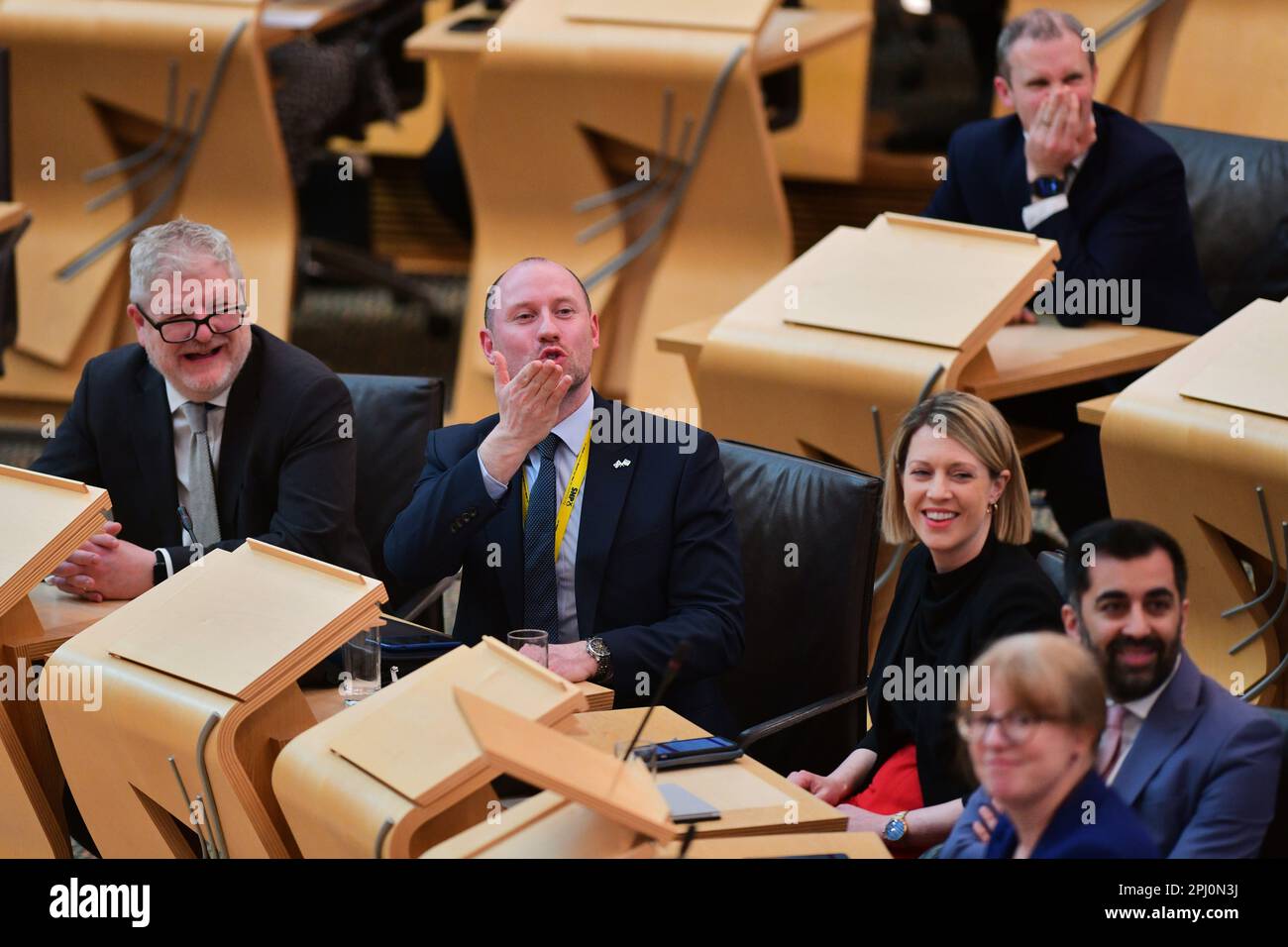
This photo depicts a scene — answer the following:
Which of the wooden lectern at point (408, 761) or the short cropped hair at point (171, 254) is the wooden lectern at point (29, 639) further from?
the wooden lectern at point (408, 761)

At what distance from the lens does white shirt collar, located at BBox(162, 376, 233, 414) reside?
11.8ft

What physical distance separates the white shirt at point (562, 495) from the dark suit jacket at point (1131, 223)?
1628mm

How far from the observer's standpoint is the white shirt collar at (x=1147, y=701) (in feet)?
8.00

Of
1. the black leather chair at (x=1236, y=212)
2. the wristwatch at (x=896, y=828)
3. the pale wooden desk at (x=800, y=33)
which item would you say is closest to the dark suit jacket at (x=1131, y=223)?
the black leather chair at (x=1236, y=212)

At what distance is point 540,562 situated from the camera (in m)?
3.29

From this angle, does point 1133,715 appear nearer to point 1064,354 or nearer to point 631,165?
point 1064,354

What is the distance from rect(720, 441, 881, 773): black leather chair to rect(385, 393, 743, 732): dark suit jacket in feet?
0.56

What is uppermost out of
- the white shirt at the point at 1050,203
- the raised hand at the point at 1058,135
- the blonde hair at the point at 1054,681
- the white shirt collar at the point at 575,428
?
the raised hand at the point at 1058,135

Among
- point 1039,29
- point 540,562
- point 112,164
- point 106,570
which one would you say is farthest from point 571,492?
point 112,164

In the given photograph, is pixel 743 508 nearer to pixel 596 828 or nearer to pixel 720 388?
pixel 720 388

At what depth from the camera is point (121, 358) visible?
146 inches

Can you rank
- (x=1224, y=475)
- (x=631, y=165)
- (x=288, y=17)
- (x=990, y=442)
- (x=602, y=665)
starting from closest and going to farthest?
(x=990, y=442) → (x=602, y=665) → (x=1224, y=475) → (x=631, y=165) → (x=288, y=17)

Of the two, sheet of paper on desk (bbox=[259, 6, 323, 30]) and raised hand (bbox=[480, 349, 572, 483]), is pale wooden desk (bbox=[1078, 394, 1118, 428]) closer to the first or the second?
raised hand (bbox=[480, 349, 572, 483])

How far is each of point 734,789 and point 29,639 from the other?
1.21 metres
